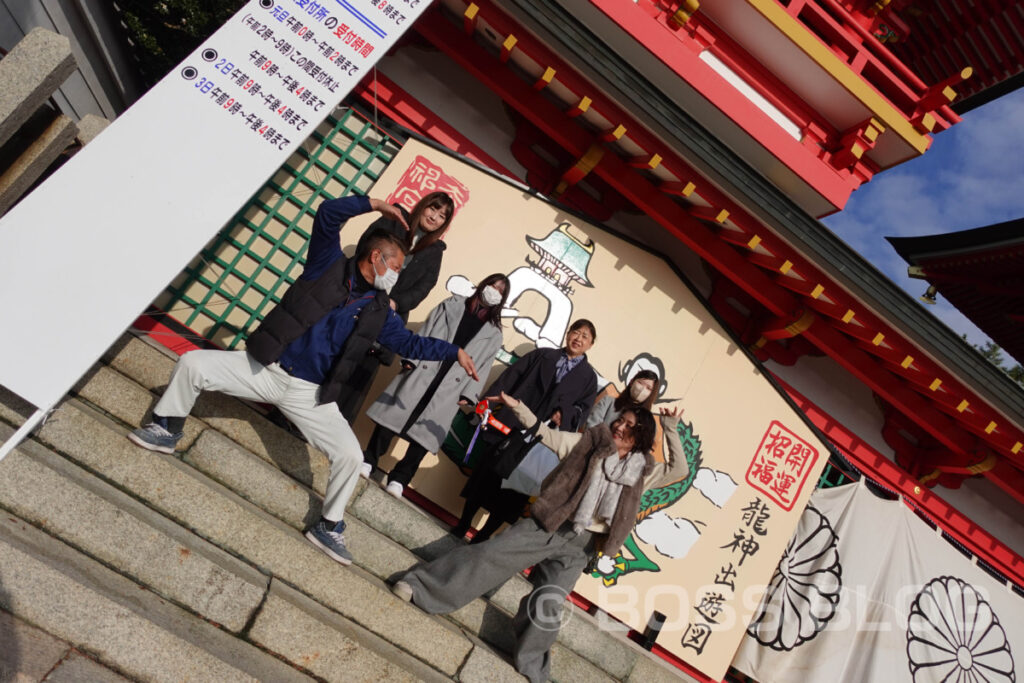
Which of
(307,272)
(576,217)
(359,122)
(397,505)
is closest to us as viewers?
(307,272)

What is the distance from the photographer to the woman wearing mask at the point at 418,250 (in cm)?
475

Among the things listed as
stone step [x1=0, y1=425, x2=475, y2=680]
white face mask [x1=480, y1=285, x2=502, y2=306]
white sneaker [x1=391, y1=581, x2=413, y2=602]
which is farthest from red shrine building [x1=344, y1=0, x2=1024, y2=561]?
stone step [x1=0, y1=425, x2=475, y2=680]

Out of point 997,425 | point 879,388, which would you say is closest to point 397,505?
point 879,388

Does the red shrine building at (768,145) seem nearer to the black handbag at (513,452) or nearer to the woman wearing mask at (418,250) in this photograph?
the woman wearing mask at (418,250)

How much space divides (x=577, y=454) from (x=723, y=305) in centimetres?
364

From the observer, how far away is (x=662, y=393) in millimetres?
6266

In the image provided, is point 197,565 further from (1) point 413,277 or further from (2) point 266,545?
→ (1) point 413,277

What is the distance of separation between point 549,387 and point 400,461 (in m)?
1.36

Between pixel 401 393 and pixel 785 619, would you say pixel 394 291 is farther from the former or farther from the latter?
pixel 785 619

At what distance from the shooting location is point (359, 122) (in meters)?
5.93

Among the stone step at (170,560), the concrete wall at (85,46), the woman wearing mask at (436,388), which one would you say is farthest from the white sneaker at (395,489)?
the concrete wall at (85,46)

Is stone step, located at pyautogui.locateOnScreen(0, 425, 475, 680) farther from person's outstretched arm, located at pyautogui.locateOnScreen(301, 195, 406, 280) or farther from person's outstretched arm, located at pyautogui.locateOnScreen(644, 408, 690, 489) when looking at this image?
person's outstretched arm, located at pyautogui.locateOnScreen(644, 408, 690, 489)

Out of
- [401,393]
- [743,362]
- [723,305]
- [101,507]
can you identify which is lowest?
[101,507]

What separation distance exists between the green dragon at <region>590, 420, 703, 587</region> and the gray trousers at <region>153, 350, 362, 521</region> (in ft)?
10.1
